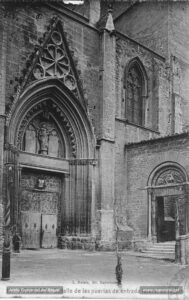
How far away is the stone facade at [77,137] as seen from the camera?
51.7ft

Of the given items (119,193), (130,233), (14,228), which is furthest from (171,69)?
(14,228)

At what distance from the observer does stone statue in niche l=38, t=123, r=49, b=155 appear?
55.7ft

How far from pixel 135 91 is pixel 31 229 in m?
8.98

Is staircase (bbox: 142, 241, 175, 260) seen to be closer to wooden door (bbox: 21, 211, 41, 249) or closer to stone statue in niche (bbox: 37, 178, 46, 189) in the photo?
wooden door (bbox: 21, 211, 41, 249)

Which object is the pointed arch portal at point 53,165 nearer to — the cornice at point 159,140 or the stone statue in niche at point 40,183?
the stone statue in niche at point 40,183

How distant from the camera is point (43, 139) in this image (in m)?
17.1

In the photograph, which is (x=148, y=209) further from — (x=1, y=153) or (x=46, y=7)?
(x=46, y=7)

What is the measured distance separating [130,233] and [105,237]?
154 centimetres

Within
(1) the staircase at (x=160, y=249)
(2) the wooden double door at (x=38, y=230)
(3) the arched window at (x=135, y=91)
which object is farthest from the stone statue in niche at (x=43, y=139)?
(1) the staircase at (x=160, y=249)

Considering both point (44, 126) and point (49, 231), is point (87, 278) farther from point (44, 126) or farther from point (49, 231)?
point (44, 126)

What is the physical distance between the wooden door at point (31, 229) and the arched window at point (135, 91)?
6.88m

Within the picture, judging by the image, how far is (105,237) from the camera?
17.2 meters

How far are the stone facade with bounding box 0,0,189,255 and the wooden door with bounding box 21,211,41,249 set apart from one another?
0.28 feet

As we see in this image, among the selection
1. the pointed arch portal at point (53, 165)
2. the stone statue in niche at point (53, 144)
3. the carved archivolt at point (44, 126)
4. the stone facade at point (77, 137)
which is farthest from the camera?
the stone statue in niche at point (53, 144)
